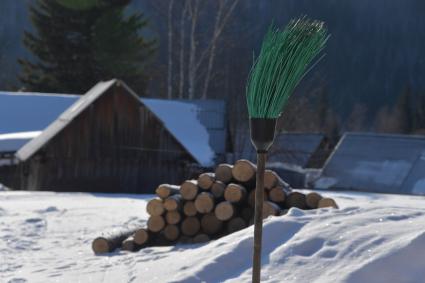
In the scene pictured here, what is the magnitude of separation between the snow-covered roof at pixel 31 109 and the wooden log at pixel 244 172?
2110 cm

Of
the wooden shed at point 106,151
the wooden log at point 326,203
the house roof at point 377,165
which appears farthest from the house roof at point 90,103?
the wooden log at point 326,203

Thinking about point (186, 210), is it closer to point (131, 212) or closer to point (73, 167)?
point (131, 212)

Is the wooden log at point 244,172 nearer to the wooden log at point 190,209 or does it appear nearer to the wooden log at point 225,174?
the wooden log at point 225,174

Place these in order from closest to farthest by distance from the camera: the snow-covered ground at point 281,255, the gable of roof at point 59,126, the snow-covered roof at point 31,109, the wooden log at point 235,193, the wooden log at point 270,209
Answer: the snow-covered ground at point 281,255, the wooden log at point 270,209, the wooden log at point 235,193, the gable of roof at point 59,126, the snow-covered roof at point 31,109

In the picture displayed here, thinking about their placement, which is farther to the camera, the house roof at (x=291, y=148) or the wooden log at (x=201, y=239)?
the house roof at (x=291, y=148)

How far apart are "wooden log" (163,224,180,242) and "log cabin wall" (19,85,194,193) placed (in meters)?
13.8

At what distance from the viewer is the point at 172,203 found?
8.96 meters

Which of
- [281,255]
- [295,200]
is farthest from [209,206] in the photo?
[281,255]

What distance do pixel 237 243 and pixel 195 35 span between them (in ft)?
77.2

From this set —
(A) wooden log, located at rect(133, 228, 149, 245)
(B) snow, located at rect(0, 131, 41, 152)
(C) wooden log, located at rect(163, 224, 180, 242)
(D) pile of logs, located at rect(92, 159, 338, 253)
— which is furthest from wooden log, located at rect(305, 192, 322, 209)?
(B) snow, located at rect(0, 131, 41, 152)

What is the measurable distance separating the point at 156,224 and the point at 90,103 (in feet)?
46.7

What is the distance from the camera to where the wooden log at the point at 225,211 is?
8688 millimetres

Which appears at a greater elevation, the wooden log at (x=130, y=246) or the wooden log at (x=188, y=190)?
the wooden log at (x=188, y=190)

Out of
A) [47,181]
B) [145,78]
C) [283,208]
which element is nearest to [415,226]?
[283,208]
